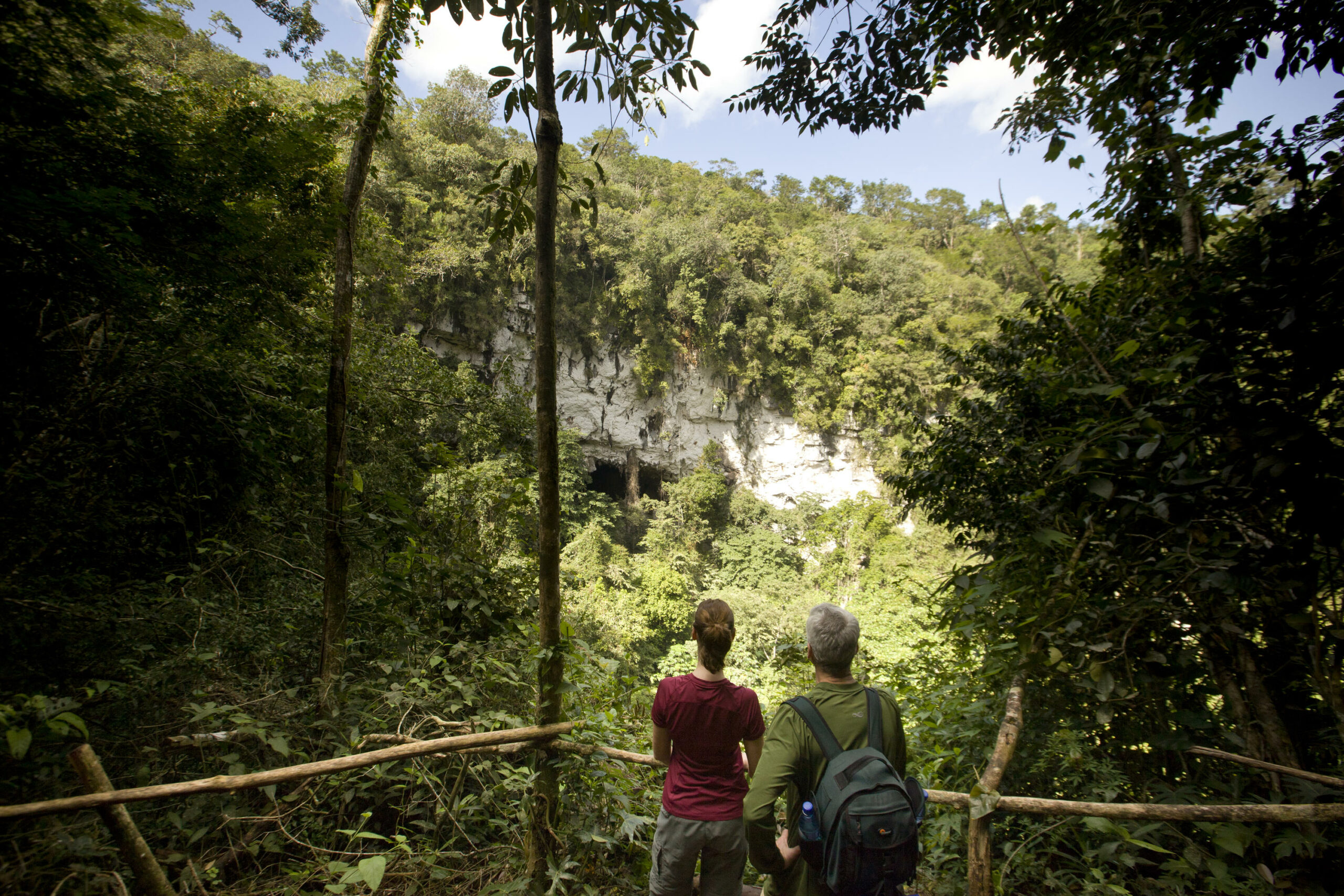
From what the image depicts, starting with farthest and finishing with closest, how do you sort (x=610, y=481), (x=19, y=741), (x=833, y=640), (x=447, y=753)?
1. (x=610, y=481)
2. (x=447, y=753)
3. (x=833, y=640)
4. (x=19, y=741)

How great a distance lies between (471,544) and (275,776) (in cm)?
188

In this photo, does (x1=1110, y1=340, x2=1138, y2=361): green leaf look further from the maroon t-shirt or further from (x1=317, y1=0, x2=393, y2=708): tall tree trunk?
(x1=317, y1=0, x2=393, y2=708): tall tree trunk

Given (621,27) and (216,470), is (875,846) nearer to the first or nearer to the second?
(621,27)

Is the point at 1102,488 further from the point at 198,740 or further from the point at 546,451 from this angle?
the point at 198,740

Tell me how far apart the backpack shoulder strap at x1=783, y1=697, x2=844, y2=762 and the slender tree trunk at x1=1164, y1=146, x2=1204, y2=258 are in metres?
2.33

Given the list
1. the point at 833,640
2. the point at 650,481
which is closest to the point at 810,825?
the point at 833,640

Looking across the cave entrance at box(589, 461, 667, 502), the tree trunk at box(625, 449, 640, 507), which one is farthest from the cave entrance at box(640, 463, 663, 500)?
the tree trunk at box(625, 449, 640, 507)

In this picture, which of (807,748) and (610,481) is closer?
(807,748)

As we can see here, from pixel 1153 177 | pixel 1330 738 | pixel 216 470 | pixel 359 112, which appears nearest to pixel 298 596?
pixel 216 470

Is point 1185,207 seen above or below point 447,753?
above

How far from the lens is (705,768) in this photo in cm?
144

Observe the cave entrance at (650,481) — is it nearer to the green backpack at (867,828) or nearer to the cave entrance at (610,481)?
the cave entrance at (610,481)

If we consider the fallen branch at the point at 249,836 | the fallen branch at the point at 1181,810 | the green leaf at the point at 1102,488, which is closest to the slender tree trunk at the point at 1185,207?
the green leaf at the point at 1102,488

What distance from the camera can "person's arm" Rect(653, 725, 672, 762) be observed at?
57.7 inches
